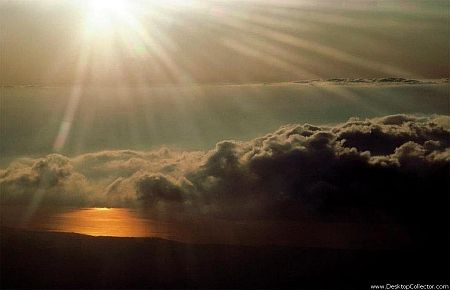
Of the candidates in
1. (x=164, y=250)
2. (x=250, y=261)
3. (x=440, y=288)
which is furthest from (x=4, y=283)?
(x=440, y=288)

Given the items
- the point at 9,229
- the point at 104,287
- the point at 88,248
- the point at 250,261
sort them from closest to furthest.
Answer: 1. the point at 104,287
2. the point at 250,261
3. the point at 88,248
4. the point at 9,229

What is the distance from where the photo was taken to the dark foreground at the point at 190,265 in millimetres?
41938

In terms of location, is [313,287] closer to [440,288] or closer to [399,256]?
[440,288]

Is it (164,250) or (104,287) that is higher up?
(164,250)

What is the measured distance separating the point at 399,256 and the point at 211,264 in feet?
61.3

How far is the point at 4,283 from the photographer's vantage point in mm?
39719

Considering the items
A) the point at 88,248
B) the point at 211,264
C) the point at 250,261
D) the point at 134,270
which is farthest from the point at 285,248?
the point at 88,248

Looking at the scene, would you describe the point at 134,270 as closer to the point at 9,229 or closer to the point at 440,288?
the point at 9,229

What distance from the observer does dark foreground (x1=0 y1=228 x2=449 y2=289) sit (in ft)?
138

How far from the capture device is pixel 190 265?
46656mm

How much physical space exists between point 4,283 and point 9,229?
17492 millimetres

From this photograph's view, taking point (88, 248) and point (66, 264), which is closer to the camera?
point (66, 264)

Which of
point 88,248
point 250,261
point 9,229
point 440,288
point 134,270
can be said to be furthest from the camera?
point 9,229

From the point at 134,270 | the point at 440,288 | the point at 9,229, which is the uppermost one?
the point at 9,229
